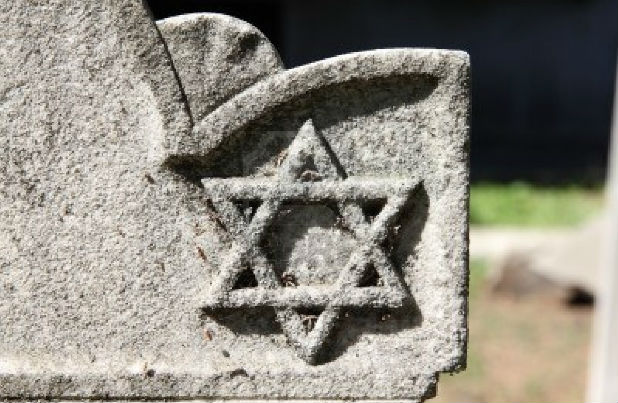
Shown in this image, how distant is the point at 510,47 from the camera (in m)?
9.02

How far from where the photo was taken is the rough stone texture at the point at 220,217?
134 cm

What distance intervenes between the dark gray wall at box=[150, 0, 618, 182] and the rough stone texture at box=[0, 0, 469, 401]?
7.14m

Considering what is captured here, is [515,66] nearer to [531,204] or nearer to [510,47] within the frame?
[510,47]

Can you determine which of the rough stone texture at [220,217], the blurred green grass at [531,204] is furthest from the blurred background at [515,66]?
the rough stone texture at [220,217]

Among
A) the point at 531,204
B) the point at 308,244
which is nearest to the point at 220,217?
the point at 308,244

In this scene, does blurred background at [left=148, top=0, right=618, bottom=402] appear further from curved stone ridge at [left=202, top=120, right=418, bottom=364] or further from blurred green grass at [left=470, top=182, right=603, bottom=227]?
curved stone ridge at [left=202, top=120, right=418, bottom=364]

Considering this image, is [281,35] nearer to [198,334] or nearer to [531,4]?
[531,4]

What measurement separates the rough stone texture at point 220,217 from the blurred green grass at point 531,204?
15.6 ft

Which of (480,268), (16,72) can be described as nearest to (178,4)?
(480,268)

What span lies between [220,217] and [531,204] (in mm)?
5614

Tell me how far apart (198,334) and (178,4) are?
670 centimetres

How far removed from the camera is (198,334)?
141 centimetres

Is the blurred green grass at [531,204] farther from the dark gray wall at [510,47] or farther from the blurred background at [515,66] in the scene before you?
the dark gray wall at [510,47]

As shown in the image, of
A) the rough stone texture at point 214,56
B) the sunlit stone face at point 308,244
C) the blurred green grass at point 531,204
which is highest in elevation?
the rough stone texture at point 214,56
